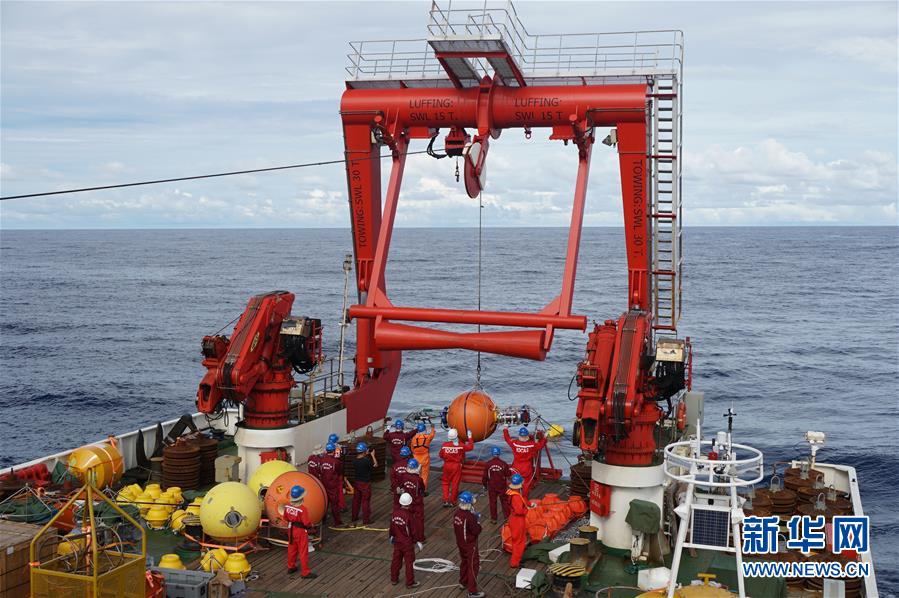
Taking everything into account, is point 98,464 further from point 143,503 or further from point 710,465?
point 710,465

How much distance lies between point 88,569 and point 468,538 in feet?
17.3

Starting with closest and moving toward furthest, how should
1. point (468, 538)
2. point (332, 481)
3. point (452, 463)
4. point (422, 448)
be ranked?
point (468, 538), point (332, 481), point (452, 463), point (422, 448)

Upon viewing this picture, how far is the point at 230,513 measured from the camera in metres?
16.0

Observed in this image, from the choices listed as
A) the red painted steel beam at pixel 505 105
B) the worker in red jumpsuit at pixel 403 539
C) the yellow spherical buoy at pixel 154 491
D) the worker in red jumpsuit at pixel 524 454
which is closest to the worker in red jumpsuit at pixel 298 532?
the worker in red jumpsuit at pixel 403 539

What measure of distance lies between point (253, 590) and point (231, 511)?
154 cm

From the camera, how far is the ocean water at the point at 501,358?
132 ft

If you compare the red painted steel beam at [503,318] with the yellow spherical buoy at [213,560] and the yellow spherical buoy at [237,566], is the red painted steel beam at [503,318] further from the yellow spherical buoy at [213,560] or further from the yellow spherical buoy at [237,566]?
the yellow spherical buoy at [213,560]

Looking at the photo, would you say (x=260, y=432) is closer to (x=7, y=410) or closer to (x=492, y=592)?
(x=492, y=592)

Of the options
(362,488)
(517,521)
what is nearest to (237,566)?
(362,488)

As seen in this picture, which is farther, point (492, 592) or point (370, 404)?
point (370, 404)

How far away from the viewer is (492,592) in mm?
14930

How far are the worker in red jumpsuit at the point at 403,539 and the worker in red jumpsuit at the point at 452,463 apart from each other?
391 centimetres

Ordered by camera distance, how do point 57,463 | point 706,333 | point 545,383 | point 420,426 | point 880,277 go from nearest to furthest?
point 57,463, point 420,426, point 545,383, point 706,333, point 880,277

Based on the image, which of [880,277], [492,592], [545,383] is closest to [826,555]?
[492,592]
